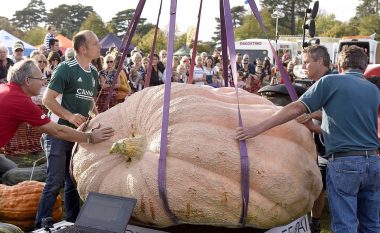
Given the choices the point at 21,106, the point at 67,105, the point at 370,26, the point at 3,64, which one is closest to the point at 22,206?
the point at 67,105

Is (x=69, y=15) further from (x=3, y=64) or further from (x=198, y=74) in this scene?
(x=3, y=64)

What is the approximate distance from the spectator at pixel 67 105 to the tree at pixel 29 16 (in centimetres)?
9115

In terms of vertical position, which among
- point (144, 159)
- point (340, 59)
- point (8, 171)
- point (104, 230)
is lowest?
point (8, 171)

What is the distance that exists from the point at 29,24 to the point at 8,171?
3588 inches

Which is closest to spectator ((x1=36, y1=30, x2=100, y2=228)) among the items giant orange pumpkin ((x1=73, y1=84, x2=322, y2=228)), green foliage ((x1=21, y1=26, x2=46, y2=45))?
giant orange pumpkin ((x1=73, y1=84, x2=322, y2=228))

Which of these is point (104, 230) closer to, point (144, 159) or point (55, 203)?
point (144, 159)

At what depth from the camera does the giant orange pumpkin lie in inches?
123

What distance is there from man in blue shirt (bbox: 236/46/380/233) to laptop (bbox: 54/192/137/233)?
1.38 m

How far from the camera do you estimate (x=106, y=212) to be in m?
3.29

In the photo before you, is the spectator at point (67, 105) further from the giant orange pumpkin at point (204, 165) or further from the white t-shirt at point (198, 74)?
the white t-shirt at point (198, 74)

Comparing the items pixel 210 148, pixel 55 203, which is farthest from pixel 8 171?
pixel 210 148

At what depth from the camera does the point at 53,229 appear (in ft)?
11.6

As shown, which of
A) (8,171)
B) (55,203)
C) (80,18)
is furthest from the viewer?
(80,18)

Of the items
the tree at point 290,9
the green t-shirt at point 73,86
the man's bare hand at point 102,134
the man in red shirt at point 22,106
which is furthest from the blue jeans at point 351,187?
the tree at point 290,9
